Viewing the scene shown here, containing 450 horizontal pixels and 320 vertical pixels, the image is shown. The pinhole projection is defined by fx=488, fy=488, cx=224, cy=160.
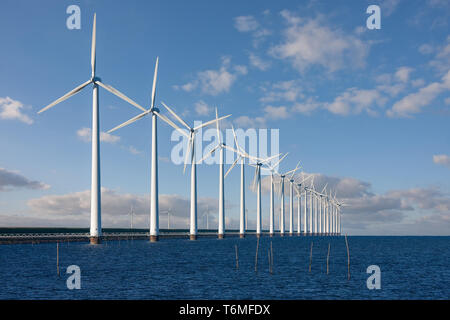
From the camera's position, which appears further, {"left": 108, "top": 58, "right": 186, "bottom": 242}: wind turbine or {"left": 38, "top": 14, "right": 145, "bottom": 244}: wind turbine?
{"left": 108, "top": 58, "right": 186, "bottom": 242}: wind turbine

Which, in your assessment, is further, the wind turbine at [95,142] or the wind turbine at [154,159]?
the wind turbine at [154,159]

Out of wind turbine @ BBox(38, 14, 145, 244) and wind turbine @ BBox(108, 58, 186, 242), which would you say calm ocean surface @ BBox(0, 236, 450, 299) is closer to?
wind turbine @ BBox(38, 14, 145, 244)

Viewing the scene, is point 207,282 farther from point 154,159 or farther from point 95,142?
point 154,159

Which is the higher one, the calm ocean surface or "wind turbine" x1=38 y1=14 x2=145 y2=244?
"wind turbine" x1=38 y1=14 x2=145 y2=244

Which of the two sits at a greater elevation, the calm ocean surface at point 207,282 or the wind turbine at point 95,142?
the wind turbine at point 95,142

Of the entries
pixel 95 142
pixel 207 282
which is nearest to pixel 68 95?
pixel 95 142

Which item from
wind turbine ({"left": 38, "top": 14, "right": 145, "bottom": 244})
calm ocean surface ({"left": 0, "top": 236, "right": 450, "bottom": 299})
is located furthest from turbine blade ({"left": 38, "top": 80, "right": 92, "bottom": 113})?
calm ocean surface ({"left": 0, "top": 236, "right": 450, "bottom": 299})

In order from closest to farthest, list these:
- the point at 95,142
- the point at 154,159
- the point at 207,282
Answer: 1. the point at 207,282
2. the point at 95,142
3. the point at 154,159

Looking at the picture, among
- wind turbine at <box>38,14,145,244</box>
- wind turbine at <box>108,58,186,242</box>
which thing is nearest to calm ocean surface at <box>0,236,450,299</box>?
wind turbine at <box>38,14,145,244</box>

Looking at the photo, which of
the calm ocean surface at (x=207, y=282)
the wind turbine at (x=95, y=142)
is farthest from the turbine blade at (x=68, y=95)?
the calm ocean surface at (x=207, y=282)

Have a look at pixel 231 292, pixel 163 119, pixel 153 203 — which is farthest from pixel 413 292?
pixel 163 119

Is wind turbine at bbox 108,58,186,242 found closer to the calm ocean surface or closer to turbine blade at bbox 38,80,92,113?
turbine blade at bbox 38,80,92,113

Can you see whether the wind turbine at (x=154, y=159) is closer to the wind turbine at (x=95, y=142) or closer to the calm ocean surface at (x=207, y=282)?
the wind turbine at (x=95, y=142)
